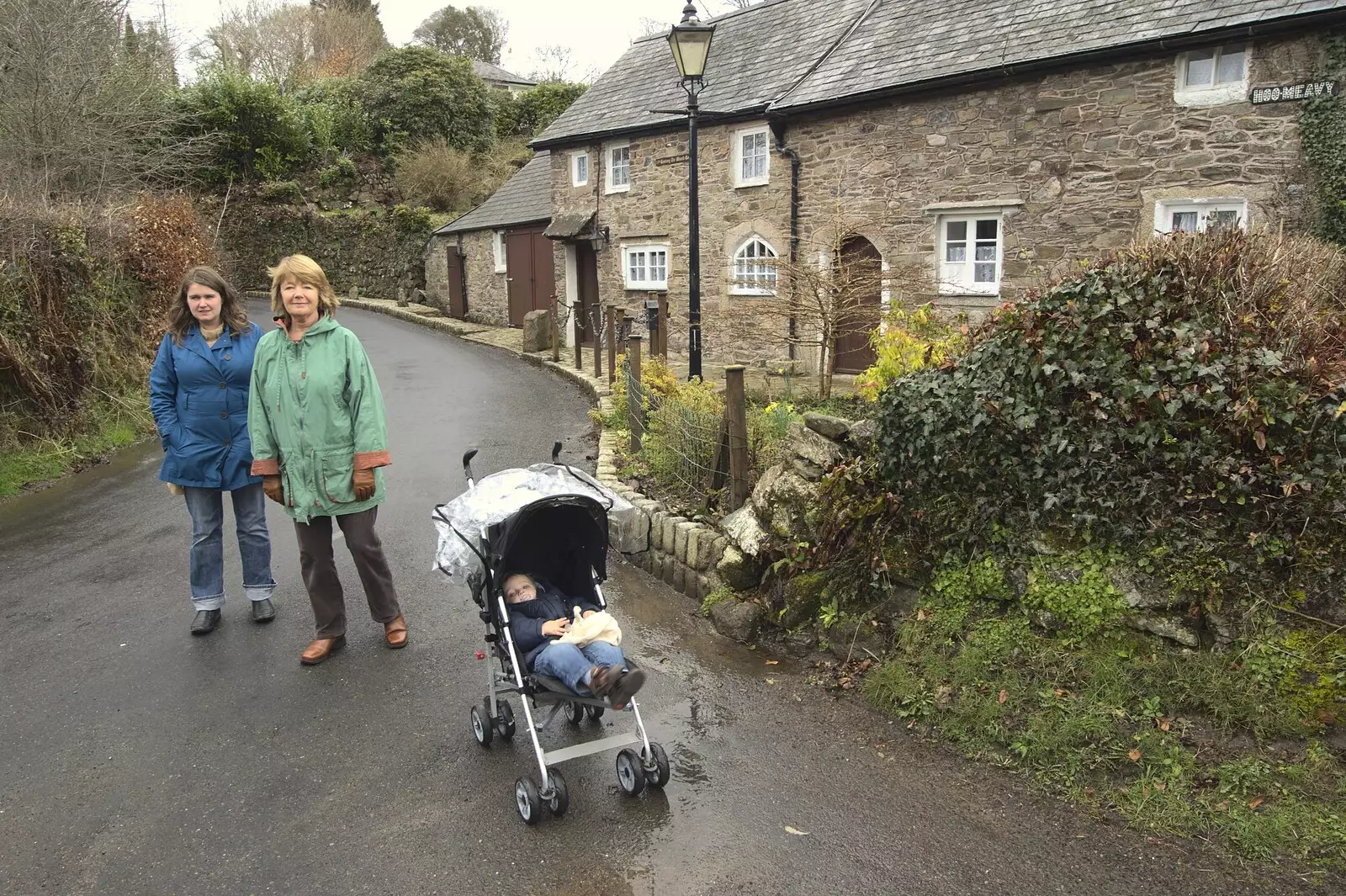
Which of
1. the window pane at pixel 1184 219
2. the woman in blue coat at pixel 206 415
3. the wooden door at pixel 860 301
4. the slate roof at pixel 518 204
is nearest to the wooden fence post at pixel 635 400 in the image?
the wooden door at pixel 860 301

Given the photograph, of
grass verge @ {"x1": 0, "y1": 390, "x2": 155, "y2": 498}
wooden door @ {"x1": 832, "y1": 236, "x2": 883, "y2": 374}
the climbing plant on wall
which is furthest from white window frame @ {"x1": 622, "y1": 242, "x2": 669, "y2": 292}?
the climbing plant on wall

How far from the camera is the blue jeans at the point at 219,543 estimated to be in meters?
5.57

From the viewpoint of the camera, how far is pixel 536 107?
3891 centimetres

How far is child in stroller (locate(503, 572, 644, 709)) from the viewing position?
3.61 m

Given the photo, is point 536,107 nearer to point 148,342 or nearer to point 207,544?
point 148,342

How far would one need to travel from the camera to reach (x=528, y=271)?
2378 cm

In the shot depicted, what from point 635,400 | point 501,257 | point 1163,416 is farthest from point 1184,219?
point 501,257

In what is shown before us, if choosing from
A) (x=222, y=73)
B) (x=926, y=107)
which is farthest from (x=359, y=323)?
(x=926, y=107)

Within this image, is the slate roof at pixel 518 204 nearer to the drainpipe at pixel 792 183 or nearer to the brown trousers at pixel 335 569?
the drainpipe at pixel 792 183

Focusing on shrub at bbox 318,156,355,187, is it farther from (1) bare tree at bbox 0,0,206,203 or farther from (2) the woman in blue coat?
(2) the woman in blue coat

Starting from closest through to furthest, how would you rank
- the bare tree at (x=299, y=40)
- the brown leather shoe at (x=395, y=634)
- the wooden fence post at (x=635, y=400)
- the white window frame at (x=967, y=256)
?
the brown leather shoe at (x=395, y=634) < the wooden fence post at (x=635, y=400) < the white window frame at (x=967, y=256) < the bare tree at (x=299, y=40)

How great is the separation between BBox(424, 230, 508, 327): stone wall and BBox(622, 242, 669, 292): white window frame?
576 cm

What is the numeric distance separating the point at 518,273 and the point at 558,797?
21.5 m

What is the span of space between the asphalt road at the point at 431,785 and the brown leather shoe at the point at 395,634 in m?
0.06
